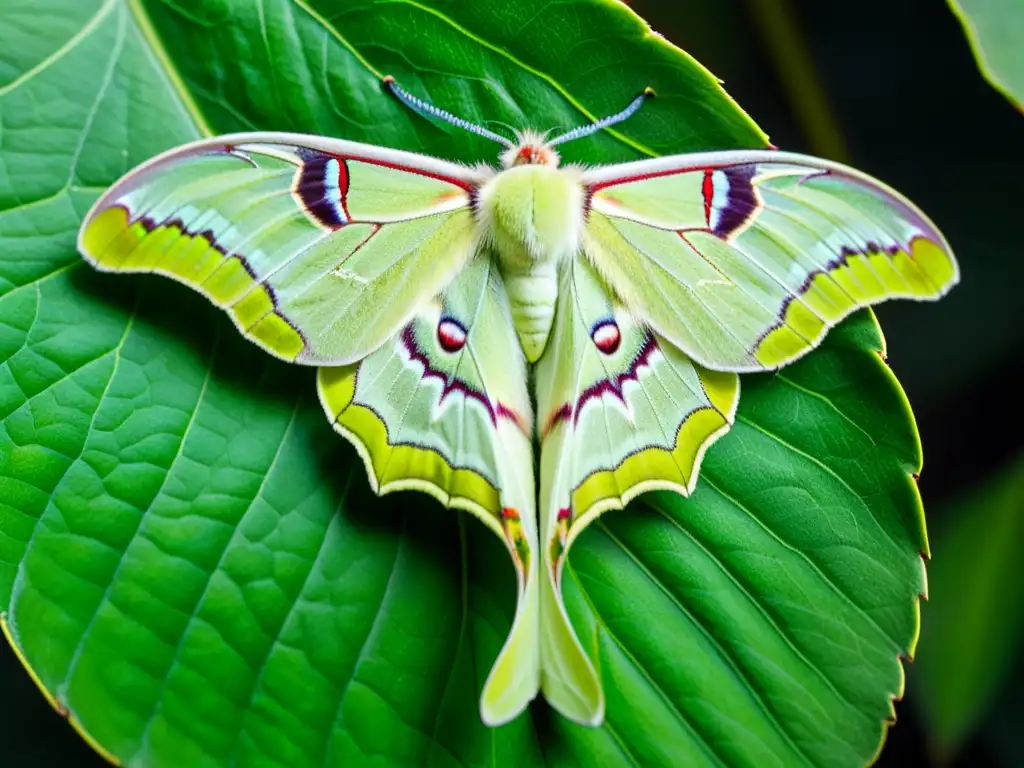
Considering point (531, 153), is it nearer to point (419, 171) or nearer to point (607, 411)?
point (419, 171)

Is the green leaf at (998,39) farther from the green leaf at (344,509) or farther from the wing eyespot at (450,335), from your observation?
the wing eyespot at (450,335)

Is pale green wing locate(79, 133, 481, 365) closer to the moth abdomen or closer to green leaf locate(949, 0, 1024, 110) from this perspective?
the moth abdomen

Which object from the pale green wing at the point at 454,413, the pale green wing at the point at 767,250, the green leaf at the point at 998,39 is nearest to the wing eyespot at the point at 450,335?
the pale green wing at the point at 454,413

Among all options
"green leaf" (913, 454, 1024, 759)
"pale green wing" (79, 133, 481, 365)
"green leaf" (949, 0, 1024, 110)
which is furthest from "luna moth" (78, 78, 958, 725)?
"green leaf" (913, 454, 1024, 759)

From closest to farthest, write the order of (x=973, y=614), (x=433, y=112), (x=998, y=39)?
(x=998, y=39) → (x=433, y=112) → (x=973, y=614)

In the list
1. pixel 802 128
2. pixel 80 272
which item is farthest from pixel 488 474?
pixel 802 128

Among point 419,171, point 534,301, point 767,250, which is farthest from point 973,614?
point 419,171

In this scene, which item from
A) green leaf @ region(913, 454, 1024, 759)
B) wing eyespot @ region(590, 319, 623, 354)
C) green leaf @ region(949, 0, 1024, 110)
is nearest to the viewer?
green leaf @ region(949, 0, 1024, 110)
